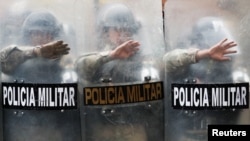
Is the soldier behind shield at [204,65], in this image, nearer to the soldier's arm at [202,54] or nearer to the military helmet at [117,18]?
the soldier's arm at [202,54]

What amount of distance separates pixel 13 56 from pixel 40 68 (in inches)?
2.7

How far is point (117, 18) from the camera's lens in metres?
1.24

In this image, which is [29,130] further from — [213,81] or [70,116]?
[213,81]

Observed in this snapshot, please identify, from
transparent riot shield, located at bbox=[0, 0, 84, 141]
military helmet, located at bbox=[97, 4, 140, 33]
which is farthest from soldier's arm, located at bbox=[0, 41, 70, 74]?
military helmet, located at bbox=[97, 4, 140, 33]

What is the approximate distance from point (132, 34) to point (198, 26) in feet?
0.48

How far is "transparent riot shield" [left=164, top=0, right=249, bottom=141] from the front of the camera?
122cm

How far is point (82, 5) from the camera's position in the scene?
1279 mm

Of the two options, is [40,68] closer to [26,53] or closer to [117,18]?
[26,53]

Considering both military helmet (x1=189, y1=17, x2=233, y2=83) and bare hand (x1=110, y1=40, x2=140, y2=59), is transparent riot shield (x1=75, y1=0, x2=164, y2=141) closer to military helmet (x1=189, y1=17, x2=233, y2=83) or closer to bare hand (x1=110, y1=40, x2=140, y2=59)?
bare hand (x1=110, y1=40, x2=140, y2=59)

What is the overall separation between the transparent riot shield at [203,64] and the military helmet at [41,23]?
263 millimetres

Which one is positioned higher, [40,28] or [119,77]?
[40,28]

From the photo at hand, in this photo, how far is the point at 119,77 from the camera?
1.24 m

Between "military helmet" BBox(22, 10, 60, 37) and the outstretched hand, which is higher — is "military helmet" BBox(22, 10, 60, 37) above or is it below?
above

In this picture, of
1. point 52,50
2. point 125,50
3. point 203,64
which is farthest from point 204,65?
point 52,50
